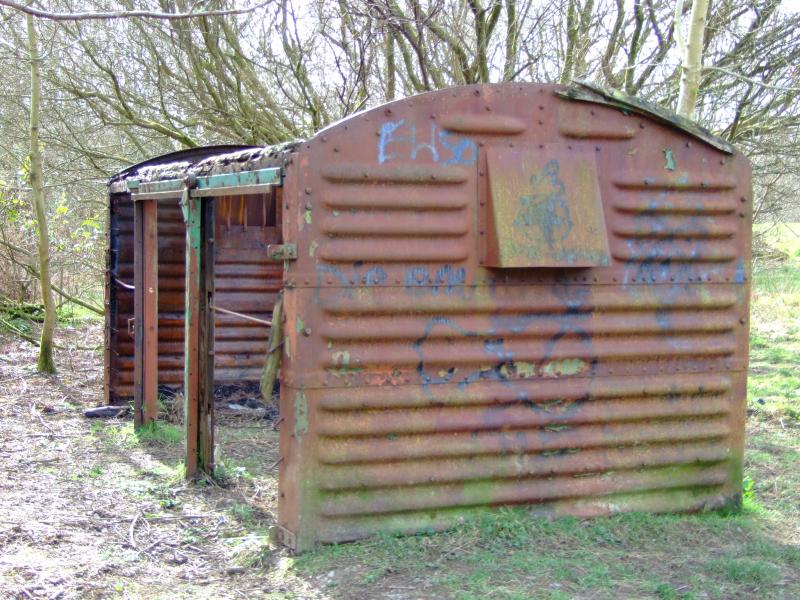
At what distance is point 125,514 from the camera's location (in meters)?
6.08

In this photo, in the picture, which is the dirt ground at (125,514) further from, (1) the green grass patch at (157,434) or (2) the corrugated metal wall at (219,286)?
(2) the corrugated metal wall at (219,286)

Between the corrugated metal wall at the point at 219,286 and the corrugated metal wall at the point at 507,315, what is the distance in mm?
4644

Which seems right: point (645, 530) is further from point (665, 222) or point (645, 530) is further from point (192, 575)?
point (192, 575)

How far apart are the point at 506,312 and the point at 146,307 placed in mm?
3959

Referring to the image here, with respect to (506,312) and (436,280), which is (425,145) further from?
(506,312)

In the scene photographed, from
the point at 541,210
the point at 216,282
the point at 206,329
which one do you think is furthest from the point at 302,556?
the point at 216,282

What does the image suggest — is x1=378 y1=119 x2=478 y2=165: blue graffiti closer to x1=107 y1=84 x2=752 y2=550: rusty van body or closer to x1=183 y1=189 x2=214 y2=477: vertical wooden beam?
x1=107 y1=84 x2=752 y2=550: rusty van body

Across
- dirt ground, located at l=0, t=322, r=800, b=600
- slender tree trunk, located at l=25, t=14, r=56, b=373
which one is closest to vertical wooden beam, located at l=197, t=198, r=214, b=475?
dirt ground, located at l=0, t=322, r=800, b=600

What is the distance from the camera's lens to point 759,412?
9555mm

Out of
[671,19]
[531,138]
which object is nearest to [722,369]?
[531,138]

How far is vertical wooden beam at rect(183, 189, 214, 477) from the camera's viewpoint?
6.61 metres

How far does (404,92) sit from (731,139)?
4.08 meters

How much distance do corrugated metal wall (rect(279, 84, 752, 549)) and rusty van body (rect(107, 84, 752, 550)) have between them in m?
0.01

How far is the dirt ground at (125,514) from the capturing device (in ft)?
15.9
